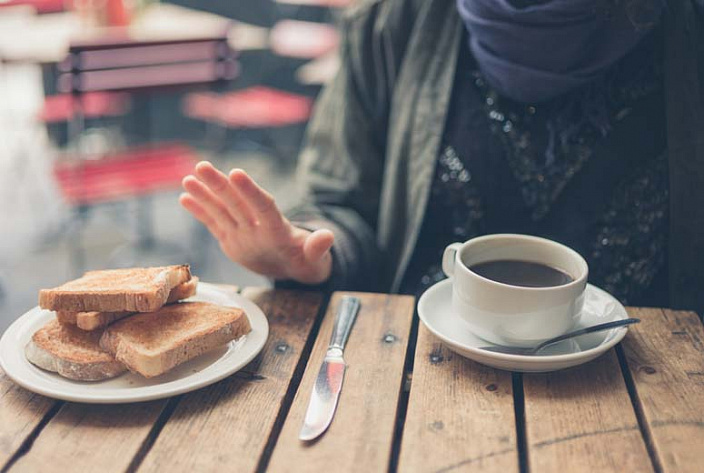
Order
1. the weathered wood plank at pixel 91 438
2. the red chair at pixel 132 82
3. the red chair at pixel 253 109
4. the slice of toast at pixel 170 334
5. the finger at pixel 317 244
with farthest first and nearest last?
the red chair at pixel 253 109, the red chair at pixel 132 82, the finger at pixel 317 244, the slice of toast at pixel 170 334, the weathered wood plank at pixel 91 438

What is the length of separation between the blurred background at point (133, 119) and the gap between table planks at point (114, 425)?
1794mm

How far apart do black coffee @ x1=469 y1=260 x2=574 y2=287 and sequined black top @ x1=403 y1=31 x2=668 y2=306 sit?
346mm

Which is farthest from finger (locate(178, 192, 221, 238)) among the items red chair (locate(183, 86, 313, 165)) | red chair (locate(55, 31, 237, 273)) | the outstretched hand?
red chair (locate(183, 86, 313, 165))

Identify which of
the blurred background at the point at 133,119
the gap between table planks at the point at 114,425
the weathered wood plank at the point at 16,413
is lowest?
the blurred background at the point at 133,119

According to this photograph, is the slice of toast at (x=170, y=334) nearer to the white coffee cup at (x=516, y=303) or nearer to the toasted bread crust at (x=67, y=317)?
the toasted bread crust at (x=67, y=317)

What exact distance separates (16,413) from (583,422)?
60cm

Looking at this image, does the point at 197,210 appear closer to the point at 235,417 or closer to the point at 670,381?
the point at 235,417

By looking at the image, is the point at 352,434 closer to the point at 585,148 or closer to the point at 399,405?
the point at 399,405

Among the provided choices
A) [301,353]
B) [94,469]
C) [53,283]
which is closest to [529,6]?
[301,353]

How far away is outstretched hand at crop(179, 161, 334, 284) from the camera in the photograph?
3.50ft

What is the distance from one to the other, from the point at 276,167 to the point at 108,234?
1.14 m

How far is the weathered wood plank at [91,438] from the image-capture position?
2.57ft

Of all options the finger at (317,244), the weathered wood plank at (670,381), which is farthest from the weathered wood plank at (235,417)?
the weathered wood plank at (670,381)

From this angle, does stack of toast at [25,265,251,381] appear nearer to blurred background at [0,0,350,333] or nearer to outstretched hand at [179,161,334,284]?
outstretched hand at [179,161,334,284]
